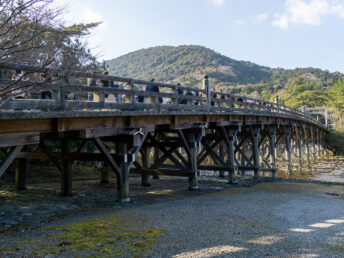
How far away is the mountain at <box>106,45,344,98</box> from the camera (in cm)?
13388

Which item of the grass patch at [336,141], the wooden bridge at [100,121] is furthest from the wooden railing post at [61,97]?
the grass patch at [336,141]

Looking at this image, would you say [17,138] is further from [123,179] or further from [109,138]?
[109,138]

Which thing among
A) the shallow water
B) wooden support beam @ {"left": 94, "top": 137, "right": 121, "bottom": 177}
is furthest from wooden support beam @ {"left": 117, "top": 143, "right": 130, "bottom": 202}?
the shallow water

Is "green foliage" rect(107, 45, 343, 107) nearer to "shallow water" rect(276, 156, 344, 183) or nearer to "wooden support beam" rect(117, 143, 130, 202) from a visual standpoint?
"shallow water" rect(276, 156, 344, 183)

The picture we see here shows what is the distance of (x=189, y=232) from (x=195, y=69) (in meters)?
152

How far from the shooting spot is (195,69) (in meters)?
153

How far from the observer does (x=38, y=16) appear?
17.1ft

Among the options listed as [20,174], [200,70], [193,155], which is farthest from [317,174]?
[200,70]

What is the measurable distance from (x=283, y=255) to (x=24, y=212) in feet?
18.9

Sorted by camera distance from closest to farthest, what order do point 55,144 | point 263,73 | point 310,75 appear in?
point 55,144 → point 310,75 → point 263,73

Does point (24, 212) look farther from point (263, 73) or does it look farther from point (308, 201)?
point (263, 73)

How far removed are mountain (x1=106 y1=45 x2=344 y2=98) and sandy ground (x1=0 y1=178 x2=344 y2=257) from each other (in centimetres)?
10928

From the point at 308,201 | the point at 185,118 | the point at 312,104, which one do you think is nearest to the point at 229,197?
the point at 308,201

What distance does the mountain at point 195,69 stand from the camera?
439ft
